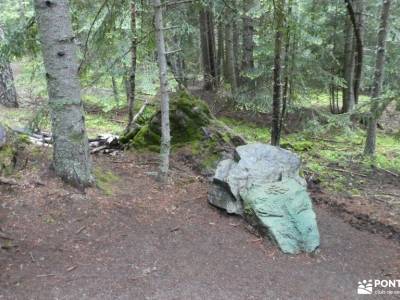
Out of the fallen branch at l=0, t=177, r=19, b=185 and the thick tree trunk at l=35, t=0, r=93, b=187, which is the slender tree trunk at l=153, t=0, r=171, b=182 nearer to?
the thick tree trunk at l=35, t=0, r=93, b=187

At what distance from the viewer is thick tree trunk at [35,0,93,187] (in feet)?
16.7

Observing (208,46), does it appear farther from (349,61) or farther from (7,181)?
(7,181)

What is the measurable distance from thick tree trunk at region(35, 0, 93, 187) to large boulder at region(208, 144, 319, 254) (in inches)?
93.4

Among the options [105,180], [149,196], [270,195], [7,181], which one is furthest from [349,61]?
[7,181]

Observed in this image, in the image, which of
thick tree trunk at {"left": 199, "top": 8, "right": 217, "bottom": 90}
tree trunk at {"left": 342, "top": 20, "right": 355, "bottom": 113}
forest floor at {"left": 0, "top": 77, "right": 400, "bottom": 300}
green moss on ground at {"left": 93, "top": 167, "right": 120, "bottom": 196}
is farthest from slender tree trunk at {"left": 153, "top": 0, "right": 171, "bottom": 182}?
tree trunk at {"left": 342, "top": 20, "right": 355, "bottom": 113}

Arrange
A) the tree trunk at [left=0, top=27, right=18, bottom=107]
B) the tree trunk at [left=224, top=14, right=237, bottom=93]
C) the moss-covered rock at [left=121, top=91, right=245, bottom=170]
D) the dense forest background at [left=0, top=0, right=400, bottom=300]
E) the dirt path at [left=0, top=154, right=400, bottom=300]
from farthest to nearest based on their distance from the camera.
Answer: the tree trunk at [left=224, top=14, right=237, bottom=93]
the tree trunk at [left=0, top=27, right=18, bottom=107]
the moss-covered rock at [left=121, top=91, right=245, bottom=170]
the dense forest background at [left=0, top=0, right=400, bottom=300]
the dirt path at [left=0, top=154, right=400, bottom=300]

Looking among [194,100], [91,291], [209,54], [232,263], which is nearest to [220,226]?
[232,263]

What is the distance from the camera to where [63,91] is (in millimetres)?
5324

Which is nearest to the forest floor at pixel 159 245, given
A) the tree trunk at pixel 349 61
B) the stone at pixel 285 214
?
the stone at pixel 285 214

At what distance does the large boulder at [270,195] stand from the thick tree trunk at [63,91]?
2371 mm

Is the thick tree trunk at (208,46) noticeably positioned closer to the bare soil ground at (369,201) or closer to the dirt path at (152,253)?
the bare soil ground at (369,201)

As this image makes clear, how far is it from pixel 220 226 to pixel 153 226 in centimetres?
109

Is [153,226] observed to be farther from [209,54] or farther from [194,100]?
[209,54]

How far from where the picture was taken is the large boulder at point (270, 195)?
563cm
